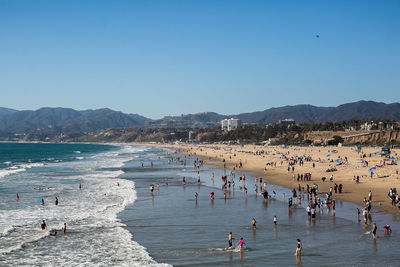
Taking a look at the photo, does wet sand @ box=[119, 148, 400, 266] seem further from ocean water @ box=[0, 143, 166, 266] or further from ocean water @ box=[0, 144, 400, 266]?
ocean water @ box=[0, 143, 166, 266]

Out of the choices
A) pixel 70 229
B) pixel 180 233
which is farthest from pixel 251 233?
pixel 70 229

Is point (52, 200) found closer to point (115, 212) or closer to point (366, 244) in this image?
point (115, 212)

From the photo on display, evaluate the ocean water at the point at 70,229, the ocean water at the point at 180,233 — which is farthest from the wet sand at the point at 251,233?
the ocean water at the point at 70,229

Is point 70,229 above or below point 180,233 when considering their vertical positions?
below

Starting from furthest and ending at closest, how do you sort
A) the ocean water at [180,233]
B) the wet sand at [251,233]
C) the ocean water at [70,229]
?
the ocean water at [70,229] < the ocean water at [180,233] < the wet sand at [251,233]

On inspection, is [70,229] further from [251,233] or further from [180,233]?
[251,233]

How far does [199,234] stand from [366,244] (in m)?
7.93

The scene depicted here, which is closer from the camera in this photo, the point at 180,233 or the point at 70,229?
the point at 180,233

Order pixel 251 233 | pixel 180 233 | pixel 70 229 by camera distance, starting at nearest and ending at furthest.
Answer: pixel 251 233
pixel 180 233
pixel 70 229

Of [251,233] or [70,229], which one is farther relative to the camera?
[70,229]

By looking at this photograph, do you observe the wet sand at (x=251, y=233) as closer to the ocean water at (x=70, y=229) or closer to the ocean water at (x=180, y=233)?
the ocean water at (x=180, y=233)

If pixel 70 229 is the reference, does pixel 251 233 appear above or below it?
above

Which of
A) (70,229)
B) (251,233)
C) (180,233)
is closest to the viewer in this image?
(251,233)

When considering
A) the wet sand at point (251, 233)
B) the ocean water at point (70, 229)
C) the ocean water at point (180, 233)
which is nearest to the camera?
the wet sand at point (251, 233)
